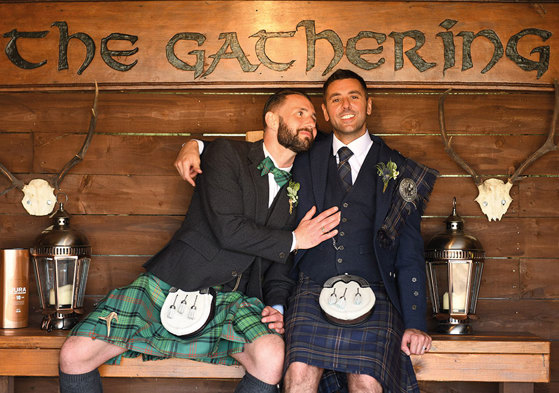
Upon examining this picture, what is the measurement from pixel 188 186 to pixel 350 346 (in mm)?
1343

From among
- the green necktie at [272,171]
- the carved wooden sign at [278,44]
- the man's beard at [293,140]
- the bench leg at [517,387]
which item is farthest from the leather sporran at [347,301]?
the carved wooden sign at [278,44]

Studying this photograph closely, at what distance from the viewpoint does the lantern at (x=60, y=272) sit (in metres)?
3.11

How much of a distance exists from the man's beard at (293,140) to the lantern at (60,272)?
1.13m

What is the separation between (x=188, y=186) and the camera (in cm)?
348

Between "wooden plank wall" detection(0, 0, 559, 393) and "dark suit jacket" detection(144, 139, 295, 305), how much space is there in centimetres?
49

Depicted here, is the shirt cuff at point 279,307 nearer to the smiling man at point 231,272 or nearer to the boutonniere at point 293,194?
the smiling man at point 231,272

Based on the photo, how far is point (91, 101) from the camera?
139 inches

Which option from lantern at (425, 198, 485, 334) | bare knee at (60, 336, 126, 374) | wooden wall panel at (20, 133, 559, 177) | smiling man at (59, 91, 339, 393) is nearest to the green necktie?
smiling man at (59, 91, 339, 393)

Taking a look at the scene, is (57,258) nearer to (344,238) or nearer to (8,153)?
(8,153)

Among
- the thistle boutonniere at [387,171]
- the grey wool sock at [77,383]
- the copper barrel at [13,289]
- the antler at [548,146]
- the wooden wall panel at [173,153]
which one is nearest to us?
the grey wool sock at [77,383]

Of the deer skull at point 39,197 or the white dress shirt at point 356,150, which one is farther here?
the deer skull at point 39,197

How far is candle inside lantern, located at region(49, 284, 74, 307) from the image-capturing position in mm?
3113

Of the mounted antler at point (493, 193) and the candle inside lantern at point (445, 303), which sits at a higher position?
the mounted antler at point (493, 193)

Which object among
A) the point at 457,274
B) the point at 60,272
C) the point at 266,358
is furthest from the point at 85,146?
the point at 457,274
